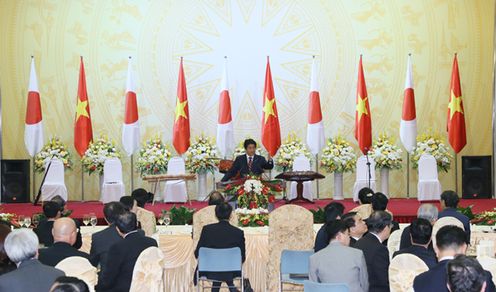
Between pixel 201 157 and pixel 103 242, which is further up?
pixel 201 157

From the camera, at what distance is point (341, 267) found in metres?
6.18

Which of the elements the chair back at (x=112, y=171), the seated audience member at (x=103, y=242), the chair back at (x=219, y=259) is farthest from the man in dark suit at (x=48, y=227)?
the chair back at (x=112, y=171)

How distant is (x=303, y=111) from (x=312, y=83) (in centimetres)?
93

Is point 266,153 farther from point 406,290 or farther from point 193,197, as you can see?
point 406,290

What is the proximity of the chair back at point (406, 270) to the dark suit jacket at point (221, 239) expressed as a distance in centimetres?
273

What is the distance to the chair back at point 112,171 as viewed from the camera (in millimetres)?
16984

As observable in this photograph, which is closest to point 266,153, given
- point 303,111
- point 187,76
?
point 303,111

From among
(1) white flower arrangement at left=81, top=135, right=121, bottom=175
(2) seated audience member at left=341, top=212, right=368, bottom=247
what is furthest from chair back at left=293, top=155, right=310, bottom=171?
(2) seated audience member at left=341, top=212, right=368, bottom=247

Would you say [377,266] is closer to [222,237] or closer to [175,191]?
[222,237]

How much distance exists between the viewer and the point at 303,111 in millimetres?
18328

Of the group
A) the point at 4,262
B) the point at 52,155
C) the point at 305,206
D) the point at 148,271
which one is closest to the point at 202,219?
the point at 148,271

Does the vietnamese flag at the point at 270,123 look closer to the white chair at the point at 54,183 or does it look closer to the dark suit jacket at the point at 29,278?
the white chair at the point at 54,183

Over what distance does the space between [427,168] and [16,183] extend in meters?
8.27

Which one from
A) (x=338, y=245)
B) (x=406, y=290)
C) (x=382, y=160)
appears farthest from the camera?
(x=382, y=160)
